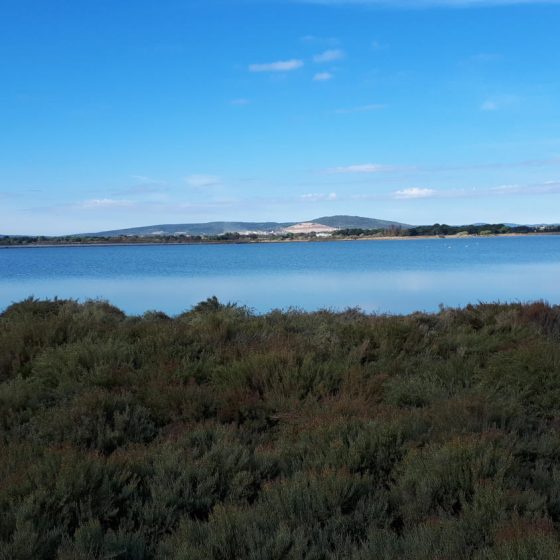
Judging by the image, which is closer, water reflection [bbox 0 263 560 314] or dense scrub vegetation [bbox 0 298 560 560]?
dense scrub vegetation [bbox 0 298 560 560]

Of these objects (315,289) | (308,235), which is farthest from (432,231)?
(315,289)

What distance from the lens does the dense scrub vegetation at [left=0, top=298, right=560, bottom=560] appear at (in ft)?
13.0

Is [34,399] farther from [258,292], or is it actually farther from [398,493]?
[258,292]

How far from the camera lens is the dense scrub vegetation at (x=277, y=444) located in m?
3.97

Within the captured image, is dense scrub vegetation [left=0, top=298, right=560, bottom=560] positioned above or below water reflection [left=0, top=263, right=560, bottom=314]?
above

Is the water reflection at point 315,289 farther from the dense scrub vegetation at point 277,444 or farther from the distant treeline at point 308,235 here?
the distant treeline at point 308,235

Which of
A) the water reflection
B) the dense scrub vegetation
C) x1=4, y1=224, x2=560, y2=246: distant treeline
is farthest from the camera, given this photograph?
x1=4, y1=224, x2=560, y2=246: distant treeline

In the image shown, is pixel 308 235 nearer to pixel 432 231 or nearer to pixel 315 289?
pixel 432 231

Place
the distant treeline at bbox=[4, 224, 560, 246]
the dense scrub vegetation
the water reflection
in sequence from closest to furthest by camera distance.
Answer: the dense scrub vegetation < the water reflection < the distant treeline at bbox=[4, 224, 560, 246]

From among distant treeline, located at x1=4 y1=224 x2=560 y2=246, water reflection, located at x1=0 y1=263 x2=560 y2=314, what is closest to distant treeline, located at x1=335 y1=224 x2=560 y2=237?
distant treeline, located at x1=4 y1=224 x2=560 y2=246

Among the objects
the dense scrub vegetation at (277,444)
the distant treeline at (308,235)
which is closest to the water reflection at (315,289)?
Answer: the dense scrub vegetation at (277,444)

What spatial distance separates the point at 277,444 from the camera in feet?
19.5

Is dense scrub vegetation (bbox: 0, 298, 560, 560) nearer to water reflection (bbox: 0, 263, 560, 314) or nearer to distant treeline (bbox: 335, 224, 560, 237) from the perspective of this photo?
water reflection (bbox: 0, 263, 560, 314)

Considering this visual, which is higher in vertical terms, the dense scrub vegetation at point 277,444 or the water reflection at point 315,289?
the dense scrub vegetation at point 277,444
